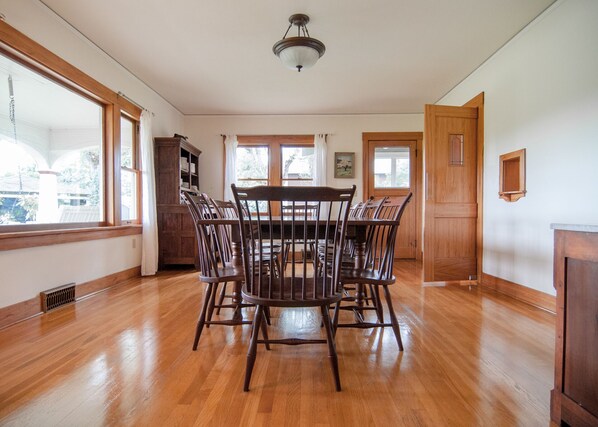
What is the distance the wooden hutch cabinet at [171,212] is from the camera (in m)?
4.22

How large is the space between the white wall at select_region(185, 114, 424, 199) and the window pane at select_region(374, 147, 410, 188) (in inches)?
12.7

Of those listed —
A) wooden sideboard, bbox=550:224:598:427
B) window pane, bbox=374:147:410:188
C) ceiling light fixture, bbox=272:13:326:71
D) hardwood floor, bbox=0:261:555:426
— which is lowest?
Answer: hardwood floor, bbox=0:261:555:426

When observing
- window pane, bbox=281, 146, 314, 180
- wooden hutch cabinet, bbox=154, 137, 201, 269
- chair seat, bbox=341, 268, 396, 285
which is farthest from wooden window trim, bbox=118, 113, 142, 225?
chair seat, bbox=341, 268, 396, 285

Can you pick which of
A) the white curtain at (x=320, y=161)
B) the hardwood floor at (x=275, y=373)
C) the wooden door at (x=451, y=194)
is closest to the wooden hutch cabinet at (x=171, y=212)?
the hardwood floor at (x=275, y=373)

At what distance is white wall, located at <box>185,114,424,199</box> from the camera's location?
529cm

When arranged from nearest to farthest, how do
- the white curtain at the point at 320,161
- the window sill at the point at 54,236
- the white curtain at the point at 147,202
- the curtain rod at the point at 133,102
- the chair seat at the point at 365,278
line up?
1. the chair seat at the point at 365,278
2. the window sill at the point at 54,236
3. the curtain rod at the point at 133,102
4. the white curtain at the point at 147,202
5. the white curtain at the point at 320,161

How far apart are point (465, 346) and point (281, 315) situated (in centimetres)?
131

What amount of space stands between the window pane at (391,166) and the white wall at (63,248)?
3.93 m

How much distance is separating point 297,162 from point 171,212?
237 centimetres

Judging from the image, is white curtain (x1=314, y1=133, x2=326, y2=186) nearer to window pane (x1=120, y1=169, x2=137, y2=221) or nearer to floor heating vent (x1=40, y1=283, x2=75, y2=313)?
window pane (x1=120, y1=169, x2=137, y2=221)

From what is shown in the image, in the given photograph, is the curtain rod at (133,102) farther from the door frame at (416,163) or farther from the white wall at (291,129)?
the door frame at (416,163)

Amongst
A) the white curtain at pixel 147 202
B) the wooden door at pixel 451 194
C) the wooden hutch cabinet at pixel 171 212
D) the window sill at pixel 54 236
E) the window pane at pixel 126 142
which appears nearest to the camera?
the window sill at pixel 54 236

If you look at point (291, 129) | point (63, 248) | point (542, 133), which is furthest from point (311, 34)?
point (63, 248)

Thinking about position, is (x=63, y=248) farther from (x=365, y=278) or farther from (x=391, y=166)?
(x=391, y=166)
